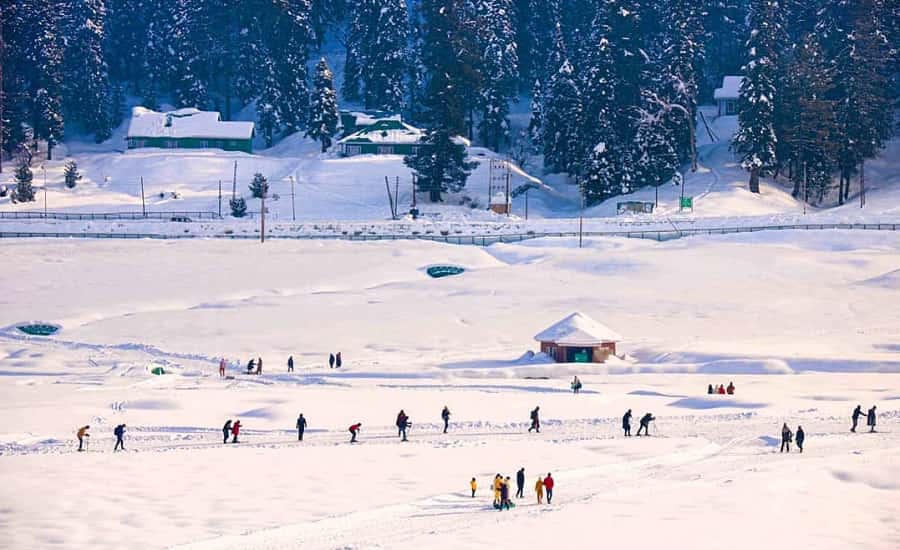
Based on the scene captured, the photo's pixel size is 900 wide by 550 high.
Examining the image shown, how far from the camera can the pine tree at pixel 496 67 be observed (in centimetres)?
10581

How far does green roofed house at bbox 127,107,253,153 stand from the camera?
4316 inches

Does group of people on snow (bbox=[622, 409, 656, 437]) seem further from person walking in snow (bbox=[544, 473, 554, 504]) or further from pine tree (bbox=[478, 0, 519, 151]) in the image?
pine tree (bbox=[478, 0, 519, 151])

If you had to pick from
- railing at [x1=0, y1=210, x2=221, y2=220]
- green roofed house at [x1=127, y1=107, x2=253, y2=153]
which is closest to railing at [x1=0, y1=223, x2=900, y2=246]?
railing at [x1=0, y1=210, x2=221, y2=220]

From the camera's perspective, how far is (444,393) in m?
46.3

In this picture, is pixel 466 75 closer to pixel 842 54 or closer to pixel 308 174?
pixel 308 174

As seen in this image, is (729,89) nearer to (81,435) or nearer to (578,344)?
(578,344)

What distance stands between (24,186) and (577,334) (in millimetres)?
53606

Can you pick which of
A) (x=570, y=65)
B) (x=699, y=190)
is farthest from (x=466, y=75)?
(x=699, y=190)

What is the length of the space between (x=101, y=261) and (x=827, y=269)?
3771 centimetres

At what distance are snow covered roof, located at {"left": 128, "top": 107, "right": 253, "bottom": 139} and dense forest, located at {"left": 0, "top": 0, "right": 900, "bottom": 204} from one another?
3.11m

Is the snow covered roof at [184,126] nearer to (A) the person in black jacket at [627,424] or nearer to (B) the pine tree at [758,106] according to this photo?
(B) the pine tree at [758,106]

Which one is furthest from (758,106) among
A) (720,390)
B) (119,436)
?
(119,436)

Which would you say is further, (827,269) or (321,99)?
(321,99)

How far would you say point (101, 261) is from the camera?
2963 inches
